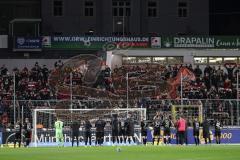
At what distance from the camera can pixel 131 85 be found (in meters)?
46.1

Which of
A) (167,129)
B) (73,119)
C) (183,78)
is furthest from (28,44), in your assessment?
(167,129)

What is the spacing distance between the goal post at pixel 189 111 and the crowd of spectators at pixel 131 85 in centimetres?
163

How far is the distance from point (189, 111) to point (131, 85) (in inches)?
165

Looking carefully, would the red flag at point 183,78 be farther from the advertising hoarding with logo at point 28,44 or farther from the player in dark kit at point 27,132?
the advertising hoarding with logo at point 28,44

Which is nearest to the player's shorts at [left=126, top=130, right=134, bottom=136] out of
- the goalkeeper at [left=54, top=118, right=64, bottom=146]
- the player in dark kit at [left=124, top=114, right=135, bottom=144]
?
the player in dark kit at [left=124, top=114, right=135, bottom=144]

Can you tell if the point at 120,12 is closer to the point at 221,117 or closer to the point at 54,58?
the point at 54,58

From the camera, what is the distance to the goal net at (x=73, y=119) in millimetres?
43000

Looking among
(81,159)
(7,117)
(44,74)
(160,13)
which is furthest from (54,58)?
(81,159)

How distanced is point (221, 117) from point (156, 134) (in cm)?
453

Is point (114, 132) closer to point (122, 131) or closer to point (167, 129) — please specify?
point (122, 131)

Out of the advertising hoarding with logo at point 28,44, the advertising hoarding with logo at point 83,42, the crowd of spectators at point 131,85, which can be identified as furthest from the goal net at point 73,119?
the advertising hoarding with logo at point 28,44

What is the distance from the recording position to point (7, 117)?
43281mm

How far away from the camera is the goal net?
43000mm

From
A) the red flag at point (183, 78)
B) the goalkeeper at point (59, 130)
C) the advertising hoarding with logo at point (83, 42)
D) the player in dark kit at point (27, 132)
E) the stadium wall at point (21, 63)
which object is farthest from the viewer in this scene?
the advertising hoarding with logo at point (83, 42)
